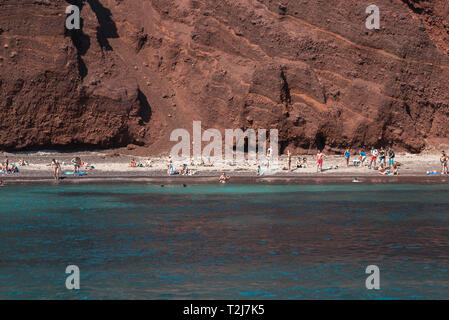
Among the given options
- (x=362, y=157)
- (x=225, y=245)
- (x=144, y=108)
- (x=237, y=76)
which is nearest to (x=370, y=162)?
(x=362, y=157)

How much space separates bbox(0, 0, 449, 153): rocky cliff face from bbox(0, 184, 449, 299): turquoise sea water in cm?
1632

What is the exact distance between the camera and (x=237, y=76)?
4503 cm

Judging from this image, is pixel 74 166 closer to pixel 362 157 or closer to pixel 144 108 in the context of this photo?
pixel 144 108

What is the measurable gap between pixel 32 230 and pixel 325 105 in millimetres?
29788

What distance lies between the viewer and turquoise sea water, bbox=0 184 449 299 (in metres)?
12.1

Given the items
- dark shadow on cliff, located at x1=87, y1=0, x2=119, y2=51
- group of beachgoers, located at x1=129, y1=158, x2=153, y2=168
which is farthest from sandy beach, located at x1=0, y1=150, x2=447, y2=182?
dark shadow on cliff, located at x1=87, y1=0, x2=119, y2=51

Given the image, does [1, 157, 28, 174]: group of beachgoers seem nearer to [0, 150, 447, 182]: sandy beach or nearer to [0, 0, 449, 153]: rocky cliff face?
[0, 150, 447, 182]: sandy beach

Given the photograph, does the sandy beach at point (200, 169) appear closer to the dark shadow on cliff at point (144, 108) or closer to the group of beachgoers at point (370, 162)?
the group of beachgoers at point (370, 162)

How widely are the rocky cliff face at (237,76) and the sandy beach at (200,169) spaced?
56.5 inches

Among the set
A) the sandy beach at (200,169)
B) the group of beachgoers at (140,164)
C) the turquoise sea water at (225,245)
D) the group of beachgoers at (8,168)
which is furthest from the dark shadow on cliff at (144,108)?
the turquoise sea water at (225,245)

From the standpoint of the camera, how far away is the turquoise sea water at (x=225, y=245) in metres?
12.1

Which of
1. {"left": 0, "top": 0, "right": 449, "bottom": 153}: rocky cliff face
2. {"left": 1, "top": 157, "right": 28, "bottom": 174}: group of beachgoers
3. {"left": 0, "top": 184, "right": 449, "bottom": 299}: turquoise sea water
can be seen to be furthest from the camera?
{"left": 0, "top": 0, "right": 449, "bottom": 153}: rocky cliff face

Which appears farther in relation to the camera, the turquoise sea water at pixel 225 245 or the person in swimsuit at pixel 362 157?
the person in swimsuit at pixel 362 157
